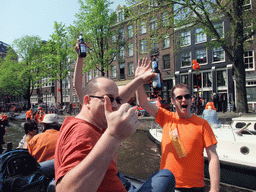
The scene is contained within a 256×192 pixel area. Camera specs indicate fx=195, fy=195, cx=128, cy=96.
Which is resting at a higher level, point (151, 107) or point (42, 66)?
point (42, 66)

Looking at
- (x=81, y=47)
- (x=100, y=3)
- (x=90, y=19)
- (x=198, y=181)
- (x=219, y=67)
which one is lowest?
(x=198, y=181)

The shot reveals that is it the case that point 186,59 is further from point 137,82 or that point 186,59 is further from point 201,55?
point 137,82

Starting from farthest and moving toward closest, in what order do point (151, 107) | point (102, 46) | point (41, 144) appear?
1. point (102, 46)
2. point (41, 144)
3. point (151, 107)

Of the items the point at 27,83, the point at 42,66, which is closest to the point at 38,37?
the point at 27,83

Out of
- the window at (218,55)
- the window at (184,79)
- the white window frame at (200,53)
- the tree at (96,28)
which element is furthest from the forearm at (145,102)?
the window at (184,79)

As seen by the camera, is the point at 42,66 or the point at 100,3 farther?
the point at 42,66

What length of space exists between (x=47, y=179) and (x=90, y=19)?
756 inches

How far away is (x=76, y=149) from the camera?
3.04 feet

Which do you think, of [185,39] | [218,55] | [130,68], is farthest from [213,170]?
[130,68]

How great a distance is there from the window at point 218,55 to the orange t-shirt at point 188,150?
21.3 metres

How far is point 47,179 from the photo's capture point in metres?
1.97

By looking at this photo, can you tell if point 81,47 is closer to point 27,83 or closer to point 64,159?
point 64,159

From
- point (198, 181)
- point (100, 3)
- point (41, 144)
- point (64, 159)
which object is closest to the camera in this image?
point (64, 159)

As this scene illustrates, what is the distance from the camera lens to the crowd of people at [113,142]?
85 centimetres
